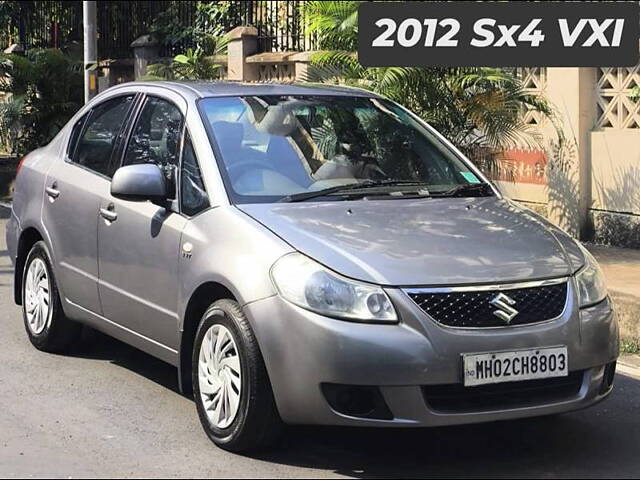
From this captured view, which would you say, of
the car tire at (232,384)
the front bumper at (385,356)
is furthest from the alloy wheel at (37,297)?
the front bumper at (385,356)

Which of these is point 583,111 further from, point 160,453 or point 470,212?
point 160,453

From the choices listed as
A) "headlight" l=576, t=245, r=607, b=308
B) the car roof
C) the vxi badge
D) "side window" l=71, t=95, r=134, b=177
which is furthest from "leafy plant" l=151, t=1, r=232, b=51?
"headlight" l=576, t=245, r=607, b=308

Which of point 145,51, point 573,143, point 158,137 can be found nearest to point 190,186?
point 158,137

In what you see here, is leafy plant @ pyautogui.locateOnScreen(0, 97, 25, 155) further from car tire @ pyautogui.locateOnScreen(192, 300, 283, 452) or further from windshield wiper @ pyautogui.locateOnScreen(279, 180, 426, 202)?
car tire @ pyautogui.locateOnScreen(192, 300, 283, 452)

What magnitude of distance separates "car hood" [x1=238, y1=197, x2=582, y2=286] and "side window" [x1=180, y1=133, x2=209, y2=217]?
0.32 metres

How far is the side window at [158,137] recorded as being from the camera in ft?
19.4

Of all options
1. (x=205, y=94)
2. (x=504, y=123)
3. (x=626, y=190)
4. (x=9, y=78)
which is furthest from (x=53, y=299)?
(x=9, y=78)

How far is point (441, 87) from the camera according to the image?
33.0ft

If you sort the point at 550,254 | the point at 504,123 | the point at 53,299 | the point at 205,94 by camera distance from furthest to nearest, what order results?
the point at 504,123 < the point at 53,299 < the point at 205,94 < the point at 550,254

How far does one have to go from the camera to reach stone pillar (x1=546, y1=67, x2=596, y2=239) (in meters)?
10.6

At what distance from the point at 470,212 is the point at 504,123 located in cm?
468

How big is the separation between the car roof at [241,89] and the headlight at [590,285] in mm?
1943

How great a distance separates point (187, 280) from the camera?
5.35 m

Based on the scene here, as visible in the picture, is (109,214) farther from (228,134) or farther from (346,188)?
(346,188)
